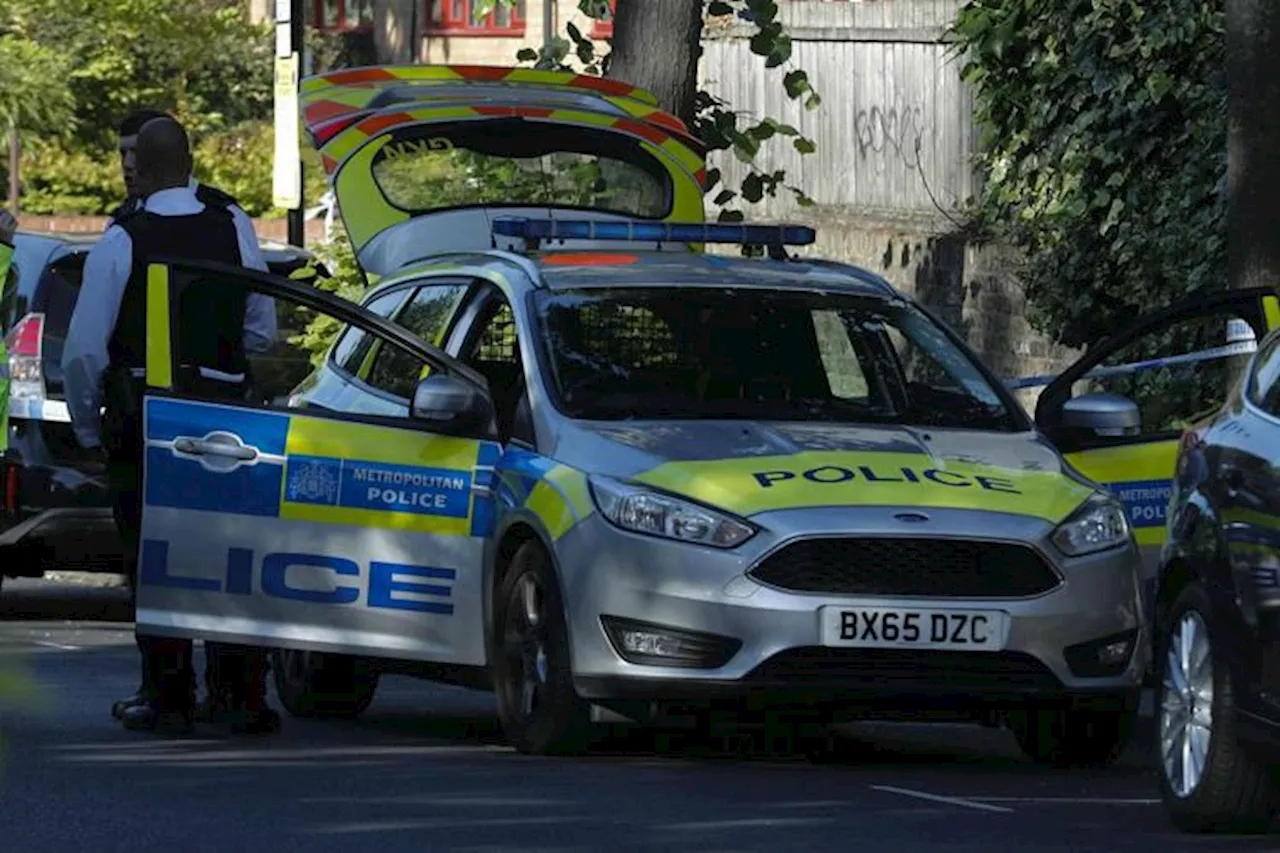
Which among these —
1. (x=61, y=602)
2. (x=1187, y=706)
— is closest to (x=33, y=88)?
(x=61, y=602)

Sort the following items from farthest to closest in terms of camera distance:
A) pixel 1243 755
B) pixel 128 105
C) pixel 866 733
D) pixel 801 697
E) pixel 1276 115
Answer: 1. pixel 128 105
2. pixel 1276 115
3. pixel 866 733
4. pixel 801 697
5. pixel 1243 755

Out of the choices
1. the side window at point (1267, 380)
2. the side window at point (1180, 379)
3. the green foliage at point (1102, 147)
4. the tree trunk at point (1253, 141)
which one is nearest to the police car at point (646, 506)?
the side window at point (1267, 380)

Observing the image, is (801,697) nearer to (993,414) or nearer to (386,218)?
(993,414)

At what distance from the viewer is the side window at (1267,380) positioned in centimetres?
982

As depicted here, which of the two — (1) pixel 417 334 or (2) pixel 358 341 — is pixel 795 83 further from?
(1) pixel 417 334

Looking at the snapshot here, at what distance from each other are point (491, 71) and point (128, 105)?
1241 inches

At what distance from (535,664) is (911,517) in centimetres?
124

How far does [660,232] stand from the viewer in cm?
1275

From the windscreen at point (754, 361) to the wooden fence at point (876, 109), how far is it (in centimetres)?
1043

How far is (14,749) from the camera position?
442 inches

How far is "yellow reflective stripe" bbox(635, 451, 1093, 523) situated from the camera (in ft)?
35.1

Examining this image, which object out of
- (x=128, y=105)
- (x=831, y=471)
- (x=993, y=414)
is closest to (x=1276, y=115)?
(x=993, y=414)

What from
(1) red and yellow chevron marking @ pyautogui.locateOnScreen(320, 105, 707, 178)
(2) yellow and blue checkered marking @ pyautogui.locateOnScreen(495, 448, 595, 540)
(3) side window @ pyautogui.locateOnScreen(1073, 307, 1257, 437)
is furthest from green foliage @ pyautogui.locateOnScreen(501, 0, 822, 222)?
(2) yellow and blue checkered marking @ pyautogui.locateOnScreen(495, 448, 595, 540)

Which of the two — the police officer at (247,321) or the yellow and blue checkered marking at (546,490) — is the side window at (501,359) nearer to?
the yellow and blue checkered marking at (546,490)
